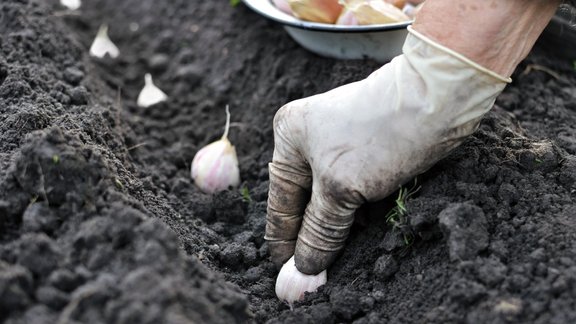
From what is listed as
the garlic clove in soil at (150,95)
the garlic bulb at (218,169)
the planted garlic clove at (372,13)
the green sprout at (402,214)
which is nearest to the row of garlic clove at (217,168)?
the garlic bulb at (218,169)

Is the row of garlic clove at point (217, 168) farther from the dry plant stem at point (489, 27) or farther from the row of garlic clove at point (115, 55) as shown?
the dry plant stem at point (489, 27)

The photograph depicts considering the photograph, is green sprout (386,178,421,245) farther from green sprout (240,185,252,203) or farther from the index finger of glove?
green sprout (240,185,252,203)

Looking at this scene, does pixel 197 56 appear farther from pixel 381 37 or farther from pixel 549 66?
pixel 549 66

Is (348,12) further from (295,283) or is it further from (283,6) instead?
(295,283)

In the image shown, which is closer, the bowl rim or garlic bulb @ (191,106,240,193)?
the bowl rim

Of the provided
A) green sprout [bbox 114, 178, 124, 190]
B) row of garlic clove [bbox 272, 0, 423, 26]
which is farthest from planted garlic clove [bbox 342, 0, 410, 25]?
green sprout [bbox 114, 178, 124, 190]

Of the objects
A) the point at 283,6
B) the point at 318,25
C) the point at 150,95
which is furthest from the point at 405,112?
the point at 150,95
